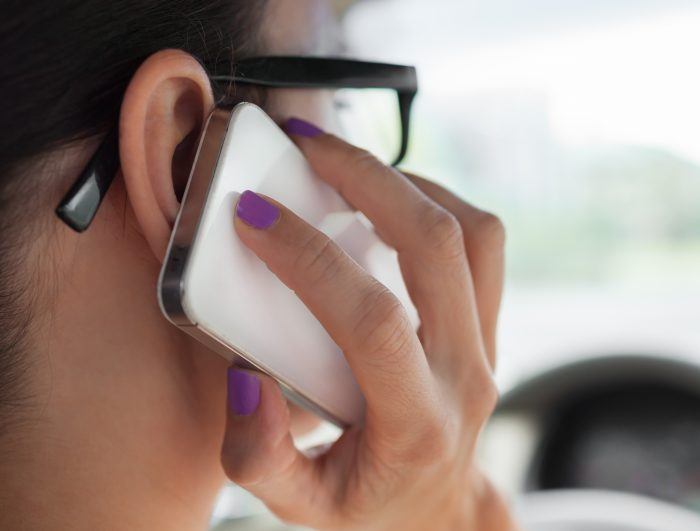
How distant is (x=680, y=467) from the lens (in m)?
1.77

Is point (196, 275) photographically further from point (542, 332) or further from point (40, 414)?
point (542, 332)

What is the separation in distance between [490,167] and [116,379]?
87.6 inches

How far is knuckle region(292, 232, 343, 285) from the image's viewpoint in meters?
0.62

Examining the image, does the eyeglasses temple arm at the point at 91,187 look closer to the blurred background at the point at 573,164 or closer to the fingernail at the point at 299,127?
the fingernail at the point at 299,127

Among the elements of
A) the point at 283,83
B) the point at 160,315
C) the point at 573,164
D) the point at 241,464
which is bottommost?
the point at 241,464

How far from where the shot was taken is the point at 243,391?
2.30ft

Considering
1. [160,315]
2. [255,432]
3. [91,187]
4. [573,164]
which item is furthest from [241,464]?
[573,164]

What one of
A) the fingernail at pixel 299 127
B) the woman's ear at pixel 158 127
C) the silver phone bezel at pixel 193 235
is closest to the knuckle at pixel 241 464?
the silver phone bezel at pixel 193 235

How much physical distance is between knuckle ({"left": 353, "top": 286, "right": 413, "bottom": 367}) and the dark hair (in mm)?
245

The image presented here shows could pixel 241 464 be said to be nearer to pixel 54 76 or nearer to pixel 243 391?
pixel 243 391

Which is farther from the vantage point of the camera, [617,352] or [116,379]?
[617,352]

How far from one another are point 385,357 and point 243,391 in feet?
0.46

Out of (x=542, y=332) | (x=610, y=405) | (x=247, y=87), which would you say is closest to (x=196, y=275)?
(x=247, y=87)

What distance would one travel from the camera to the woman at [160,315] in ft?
1.85
